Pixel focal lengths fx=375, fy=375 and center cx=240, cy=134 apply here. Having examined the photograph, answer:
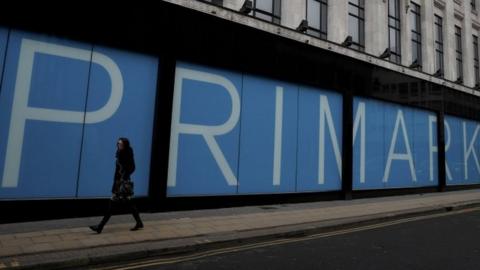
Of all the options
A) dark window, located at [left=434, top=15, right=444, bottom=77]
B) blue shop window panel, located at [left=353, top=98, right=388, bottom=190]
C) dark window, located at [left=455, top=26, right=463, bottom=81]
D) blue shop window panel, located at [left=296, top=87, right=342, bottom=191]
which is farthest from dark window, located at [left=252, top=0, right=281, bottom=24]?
dark window, located at [left=455, top=26, right=463, bottom=81]

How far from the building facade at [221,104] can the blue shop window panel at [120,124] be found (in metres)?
0.03

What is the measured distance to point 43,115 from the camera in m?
8.39

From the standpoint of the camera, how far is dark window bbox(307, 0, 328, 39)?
578 inches

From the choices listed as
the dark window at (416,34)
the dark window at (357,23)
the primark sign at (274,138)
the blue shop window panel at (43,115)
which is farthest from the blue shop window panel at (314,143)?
the dark window at (416,34)

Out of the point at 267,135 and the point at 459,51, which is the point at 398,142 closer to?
the point at 267,135

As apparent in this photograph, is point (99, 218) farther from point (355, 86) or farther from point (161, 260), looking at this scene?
point (355, 86)

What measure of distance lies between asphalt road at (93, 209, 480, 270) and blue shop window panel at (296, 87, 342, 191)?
4.42m

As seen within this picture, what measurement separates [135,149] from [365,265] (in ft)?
20.5

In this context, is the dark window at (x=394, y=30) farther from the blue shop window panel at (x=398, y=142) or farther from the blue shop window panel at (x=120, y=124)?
the blue shop window panel at (x=120, y=124)

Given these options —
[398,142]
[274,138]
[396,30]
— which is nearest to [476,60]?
[396,30]

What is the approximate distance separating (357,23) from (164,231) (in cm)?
1319

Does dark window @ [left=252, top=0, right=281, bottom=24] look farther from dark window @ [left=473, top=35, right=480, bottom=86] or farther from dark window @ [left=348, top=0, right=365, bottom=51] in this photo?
dark window @ [left=473, top=35, right=480, bottom=86]

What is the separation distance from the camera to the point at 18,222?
7938 mm

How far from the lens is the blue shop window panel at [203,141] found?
10375 millimetres
